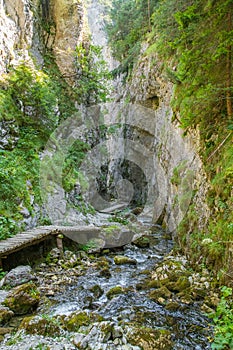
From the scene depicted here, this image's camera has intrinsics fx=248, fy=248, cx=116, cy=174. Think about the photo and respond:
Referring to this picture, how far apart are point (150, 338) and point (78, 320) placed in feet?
4.25

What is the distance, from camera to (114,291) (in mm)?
5738

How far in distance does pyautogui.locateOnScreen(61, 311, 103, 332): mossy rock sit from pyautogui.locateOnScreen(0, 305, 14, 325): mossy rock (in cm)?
96

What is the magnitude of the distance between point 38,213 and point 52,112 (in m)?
5.12

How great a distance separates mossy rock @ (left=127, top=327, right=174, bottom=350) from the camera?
374 cm

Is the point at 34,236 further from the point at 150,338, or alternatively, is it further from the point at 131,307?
the point at 150,338

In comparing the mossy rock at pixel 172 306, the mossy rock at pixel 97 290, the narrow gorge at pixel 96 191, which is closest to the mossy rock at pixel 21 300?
the narrow gorge at pixel 96 191

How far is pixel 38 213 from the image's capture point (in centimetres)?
890

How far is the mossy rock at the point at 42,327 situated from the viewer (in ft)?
12.9

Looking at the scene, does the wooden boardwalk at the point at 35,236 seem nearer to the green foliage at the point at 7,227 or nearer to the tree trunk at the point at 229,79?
the green foliage at the point at 7,227

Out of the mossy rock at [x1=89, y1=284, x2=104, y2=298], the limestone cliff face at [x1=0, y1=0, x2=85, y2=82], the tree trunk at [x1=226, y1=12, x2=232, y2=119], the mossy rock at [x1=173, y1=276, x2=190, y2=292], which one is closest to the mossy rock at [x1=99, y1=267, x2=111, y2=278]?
the mossy rock at [x1=89, y1=284, x2=104, y2=298]

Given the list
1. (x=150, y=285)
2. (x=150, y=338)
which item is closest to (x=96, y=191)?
(x=150, y=285)

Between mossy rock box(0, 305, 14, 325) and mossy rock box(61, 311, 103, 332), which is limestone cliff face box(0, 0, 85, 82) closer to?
mossy rock box(0, 305, 14, 325)

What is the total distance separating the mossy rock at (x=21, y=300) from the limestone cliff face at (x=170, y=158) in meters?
4.63

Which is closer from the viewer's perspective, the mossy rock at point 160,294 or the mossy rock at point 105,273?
the mossy rock at point 160,294
